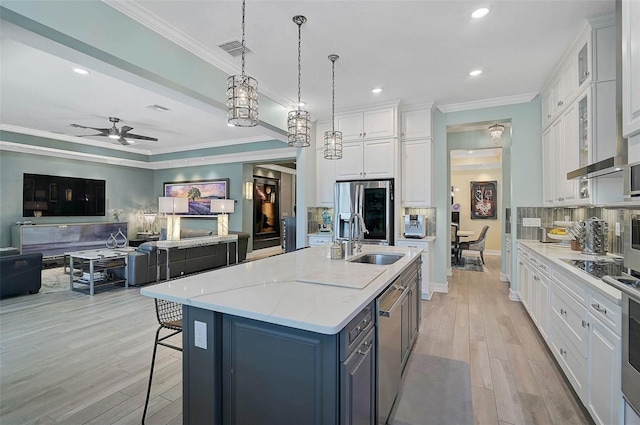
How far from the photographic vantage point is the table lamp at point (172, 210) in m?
5.63

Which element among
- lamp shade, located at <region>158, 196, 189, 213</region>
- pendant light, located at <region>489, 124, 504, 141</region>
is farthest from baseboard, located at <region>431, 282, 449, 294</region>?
lamp shade, located at <region>158, 196, 189, 213</region>

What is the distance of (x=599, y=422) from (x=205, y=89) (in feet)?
12.9

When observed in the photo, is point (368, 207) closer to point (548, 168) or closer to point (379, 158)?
point (379, 158)

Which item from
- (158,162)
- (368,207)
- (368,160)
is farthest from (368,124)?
(158,162)

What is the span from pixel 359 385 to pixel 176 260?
5.01 metres

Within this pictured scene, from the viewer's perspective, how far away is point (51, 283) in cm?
530

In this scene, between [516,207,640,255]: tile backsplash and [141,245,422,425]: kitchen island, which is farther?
[516,207,640,255]: tile backsplash

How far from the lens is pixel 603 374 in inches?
63.5

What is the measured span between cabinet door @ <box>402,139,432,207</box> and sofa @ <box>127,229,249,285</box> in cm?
405

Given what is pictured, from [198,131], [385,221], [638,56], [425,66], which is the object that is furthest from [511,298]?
[198,131]

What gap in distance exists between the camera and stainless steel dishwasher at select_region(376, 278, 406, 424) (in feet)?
5.47

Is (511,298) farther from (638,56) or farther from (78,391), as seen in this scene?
(78,391)

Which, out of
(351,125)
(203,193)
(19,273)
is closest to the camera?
(19,273)

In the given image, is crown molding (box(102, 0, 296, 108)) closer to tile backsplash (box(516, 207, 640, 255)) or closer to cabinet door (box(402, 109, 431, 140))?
cabinet door (box(402, 109, 431, 140))
